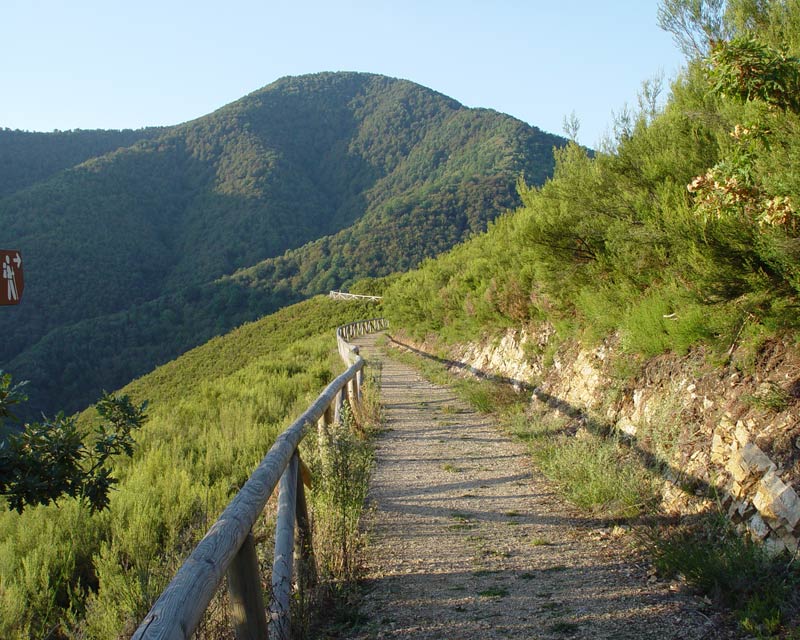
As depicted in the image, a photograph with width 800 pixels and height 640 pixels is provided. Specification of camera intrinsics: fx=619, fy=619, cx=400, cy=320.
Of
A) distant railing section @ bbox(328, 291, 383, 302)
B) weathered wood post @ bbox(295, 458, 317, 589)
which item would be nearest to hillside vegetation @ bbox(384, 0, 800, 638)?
weathered wood post @ bbox(295, 458, 317, 589)

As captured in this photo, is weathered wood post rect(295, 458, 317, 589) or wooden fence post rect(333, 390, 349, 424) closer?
weathered wood post rect(295, 458, 317, 589)

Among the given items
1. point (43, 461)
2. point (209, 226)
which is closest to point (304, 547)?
point (43, 461)

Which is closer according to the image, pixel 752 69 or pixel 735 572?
pixel 735 572

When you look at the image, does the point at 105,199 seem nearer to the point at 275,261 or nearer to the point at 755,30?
the point at 275,261

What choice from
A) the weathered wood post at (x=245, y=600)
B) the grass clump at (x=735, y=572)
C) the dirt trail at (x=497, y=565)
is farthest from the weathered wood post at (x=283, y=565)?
the grass clump at (x=735, y=572)

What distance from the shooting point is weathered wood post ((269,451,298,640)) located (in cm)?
312

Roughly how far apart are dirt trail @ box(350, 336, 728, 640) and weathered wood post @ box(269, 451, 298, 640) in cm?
Result: 59

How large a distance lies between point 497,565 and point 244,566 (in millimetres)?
2335

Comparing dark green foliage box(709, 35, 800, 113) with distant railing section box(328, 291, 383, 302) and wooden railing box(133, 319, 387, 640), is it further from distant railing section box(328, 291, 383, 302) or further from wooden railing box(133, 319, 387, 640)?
distant railing section box(328, 291, 383, 302)

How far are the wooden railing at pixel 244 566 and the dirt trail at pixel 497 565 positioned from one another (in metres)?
0.64

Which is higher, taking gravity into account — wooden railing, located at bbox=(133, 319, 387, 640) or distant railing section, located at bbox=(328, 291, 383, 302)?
distant railing section, located at bbox=(328, 291, 383, 302)

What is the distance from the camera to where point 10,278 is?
10.7 ft

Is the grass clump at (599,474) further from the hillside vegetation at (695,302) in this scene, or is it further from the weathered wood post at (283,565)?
the weathered wood post at (283,565)

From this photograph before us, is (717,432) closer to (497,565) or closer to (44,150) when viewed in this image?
(497,565)
